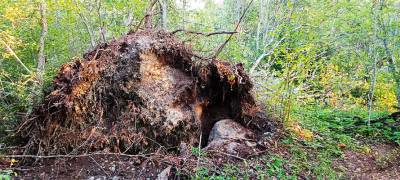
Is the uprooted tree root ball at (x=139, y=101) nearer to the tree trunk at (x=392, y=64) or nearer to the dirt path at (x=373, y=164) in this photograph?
the dirt path at (x=373, y=164)

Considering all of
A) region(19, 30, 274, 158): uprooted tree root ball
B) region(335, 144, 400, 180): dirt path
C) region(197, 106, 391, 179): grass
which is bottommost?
region(335, 144, 400, 180): dirt path

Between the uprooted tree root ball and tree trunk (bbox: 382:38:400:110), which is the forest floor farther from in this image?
tree trunk (bbox: 382:38:400:110)

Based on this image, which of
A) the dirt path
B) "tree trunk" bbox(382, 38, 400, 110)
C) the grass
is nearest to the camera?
the grass

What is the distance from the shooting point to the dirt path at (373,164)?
4551 millimetres

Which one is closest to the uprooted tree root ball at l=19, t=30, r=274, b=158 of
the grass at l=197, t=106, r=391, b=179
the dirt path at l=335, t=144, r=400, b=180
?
the grass at l=197, t=106, r=391, b=179

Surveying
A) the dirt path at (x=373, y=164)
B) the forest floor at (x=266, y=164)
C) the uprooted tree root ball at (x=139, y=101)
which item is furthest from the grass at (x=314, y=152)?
the uprooted tree root ball at (x=139, y=101)

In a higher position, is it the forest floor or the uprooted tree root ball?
the uprooted tree root ball

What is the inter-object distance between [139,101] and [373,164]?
3857 mm

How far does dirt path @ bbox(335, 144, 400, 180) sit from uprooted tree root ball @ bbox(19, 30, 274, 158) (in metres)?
1.31

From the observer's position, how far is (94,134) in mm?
4422

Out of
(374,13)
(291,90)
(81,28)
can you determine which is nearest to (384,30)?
(374,13)

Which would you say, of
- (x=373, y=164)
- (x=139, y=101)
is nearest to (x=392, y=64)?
(x=373, y=164)

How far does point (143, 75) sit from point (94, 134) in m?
1.17

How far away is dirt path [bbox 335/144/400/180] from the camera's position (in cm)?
455
